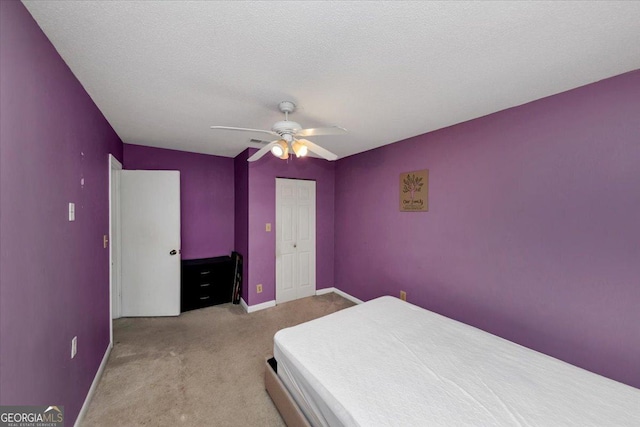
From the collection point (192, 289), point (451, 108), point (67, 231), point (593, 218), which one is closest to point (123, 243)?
point (192, 289)

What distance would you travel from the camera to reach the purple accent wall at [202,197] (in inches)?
140

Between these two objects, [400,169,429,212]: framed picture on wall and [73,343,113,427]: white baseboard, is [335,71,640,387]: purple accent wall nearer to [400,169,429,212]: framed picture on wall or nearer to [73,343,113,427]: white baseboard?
[400,169,429,212]: framed picture on wall

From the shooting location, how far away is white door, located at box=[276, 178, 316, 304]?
148 inches

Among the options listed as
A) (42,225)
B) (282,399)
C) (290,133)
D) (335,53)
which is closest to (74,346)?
(42,225)

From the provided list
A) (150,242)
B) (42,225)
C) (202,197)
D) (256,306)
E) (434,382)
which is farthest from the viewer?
(202,197)

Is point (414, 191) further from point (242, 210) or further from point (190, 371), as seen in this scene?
point (190, 371)

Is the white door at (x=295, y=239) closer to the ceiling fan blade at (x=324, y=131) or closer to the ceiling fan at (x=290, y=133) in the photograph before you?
the ceiling fan at (x=290, y=133)

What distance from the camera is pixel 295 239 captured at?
3926 mm

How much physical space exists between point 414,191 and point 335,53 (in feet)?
6.49

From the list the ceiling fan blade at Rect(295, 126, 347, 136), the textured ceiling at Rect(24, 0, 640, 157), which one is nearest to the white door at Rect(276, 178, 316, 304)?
the textured ceiling at Rect(24, 0, 640, 157)

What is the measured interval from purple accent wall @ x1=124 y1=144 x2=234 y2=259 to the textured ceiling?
1.36 meters

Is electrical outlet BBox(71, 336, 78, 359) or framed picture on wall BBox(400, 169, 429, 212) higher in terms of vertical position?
framed picture on wall BBox(400, 169, 429, 212)

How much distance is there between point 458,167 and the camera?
248 cm

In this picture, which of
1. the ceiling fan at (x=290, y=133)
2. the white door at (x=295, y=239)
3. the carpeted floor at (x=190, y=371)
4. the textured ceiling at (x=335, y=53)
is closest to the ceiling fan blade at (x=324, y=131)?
the ceiling fan at (x=290, y=133)
